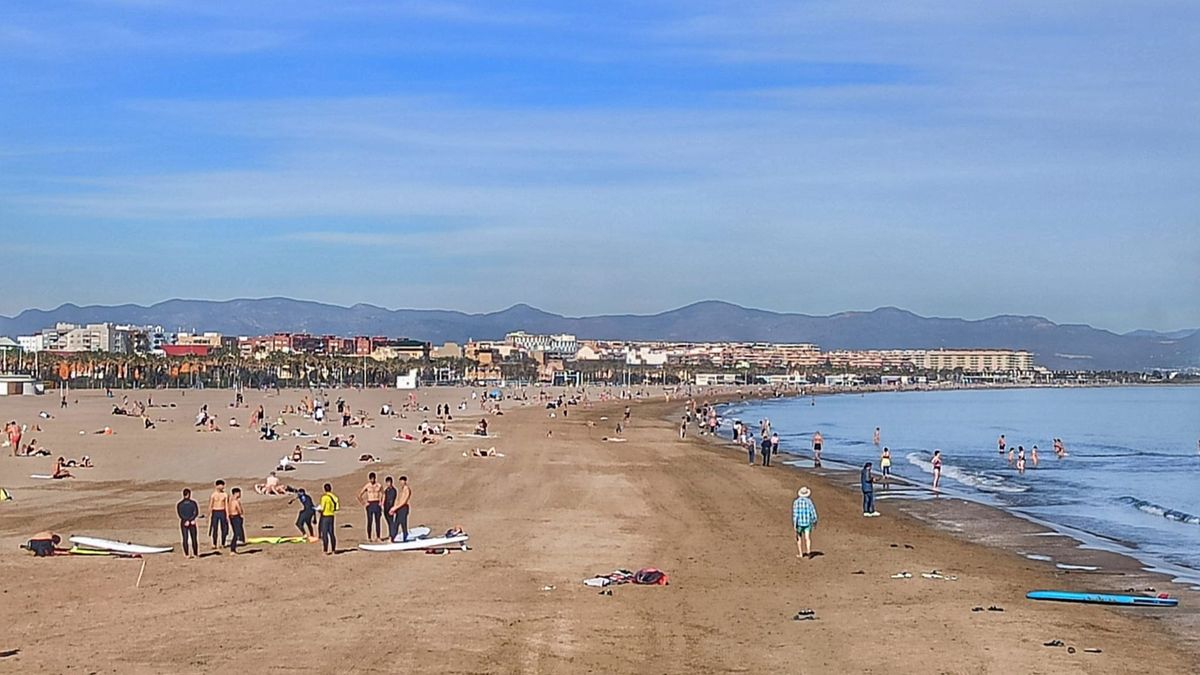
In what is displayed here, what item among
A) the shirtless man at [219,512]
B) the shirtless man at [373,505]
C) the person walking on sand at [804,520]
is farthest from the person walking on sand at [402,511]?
the person walking on sand at [804,520]

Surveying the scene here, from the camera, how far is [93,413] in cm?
6234

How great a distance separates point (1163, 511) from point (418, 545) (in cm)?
1792

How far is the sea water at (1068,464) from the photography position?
85.9ft

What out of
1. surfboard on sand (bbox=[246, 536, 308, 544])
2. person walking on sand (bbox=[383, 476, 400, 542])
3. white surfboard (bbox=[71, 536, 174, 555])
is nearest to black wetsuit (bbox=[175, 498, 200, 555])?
white surfboard (bbox=[71, 536, 174, 555])

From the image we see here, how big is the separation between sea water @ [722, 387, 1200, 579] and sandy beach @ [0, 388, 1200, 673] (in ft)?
7.85

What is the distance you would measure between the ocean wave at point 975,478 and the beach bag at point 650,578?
65.1 ft

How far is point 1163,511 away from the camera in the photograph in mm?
29219

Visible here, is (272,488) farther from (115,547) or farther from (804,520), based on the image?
(804,520)

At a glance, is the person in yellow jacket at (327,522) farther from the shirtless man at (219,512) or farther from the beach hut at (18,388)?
the beach hut at (18,388)

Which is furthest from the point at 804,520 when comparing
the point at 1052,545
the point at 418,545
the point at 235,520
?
the point at 235,520

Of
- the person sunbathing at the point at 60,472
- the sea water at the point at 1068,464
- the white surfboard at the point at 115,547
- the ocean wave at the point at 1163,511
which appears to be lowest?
the sea water at the point at 1068,464

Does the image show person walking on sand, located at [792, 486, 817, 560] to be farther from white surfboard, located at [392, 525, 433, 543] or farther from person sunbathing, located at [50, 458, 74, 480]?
person sunbathing, located at [50, 458, 74, 480]

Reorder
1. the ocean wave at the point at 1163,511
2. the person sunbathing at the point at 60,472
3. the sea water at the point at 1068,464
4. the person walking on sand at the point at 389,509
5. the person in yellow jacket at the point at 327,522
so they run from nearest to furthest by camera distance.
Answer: the person in yellow jacket at the point at 327,522 < the person walking on sand at the point at 389,509 < the sea water at the point at 1068,464 < the ocean wave at the point at 1163,511 < the person sunbathing at the point at 60,472

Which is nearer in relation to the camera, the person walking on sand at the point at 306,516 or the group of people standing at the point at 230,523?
the group of people standing at the point at 230,523
